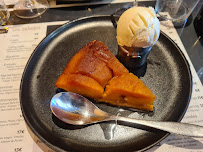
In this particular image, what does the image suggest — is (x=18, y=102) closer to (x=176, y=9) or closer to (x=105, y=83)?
(x=105, y=83)

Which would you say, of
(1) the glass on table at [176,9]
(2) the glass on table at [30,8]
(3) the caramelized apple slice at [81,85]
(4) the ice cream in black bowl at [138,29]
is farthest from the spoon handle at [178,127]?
(2) the glass on table at [30,8]

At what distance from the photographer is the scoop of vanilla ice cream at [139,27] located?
0.85m

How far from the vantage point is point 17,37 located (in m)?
1.29

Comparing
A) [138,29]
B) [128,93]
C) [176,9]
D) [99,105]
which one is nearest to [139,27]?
[138,29]

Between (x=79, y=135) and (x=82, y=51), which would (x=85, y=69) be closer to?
(x=82, y=51)

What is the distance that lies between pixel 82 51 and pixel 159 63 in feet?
1.60

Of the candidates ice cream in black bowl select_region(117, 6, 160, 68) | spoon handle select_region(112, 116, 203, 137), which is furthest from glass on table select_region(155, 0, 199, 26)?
spoon handle select_region(112, 116, 203, 137)

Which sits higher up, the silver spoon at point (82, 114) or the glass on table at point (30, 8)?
the glass on table at point (30, 8)

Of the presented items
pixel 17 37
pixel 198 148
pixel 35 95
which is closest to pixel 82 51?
pixel 35 95

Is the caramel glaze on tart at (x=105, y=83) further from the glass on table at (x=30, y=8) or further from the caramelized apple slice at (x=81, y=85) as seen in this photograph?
the glass on table at (x=30, y=8)

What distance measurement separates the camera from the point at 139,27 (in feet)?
2.78

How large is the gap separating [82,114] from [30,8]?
114 centimetres

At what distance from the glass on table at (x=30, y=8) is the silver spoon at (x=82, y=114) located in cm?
90

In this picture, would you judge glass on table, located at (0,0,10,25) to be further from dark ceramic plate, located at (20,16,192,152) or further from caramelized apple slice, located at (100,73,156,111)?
caramelized apple slice, located at (100,73,156,111)
